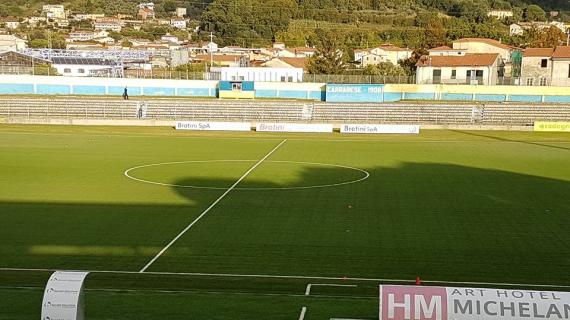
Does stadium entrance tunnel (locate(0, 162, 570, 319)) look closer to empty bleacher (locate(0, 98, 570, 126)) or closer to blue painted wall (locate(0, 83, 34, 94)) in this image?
empty bleacher (locate(0, 98, 570, 126))

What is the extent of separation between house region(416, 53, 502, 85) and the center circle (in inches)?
2289

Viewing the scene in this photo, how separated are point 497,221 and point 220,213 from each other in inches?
360

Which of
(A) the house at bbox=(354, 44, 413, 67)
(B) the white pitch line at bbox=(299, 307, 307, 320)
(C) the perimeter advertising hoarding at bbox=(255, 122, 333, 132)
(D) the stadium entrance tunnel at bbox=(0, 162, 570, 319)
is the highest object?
(A) the house at bbox=(354, 44, 413, 67)

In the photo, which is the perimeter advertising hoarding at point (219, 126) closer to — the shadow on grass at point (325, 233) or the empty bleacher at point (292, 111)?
the empty bleacher at point (292, 111)

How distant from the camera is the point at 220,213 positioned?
73.2 feet

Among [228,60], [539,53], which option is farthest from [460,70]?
[228,60]

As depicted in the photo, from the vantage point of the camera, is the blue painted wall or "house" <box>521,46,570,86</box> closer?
the blue painted wall

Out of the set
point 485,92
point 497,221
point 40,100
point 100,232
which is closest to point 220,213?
point 100,232

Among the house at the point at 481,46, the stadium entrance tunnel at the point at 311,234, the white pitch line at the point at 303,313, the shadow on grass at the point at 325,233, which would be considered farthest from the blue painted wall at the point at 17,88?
the white pitch line at the point at 303,313

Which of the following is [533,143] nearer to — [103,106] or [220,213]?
[220,213]

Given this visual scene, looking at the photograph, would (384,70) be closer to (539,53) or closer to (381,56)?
(381,56)

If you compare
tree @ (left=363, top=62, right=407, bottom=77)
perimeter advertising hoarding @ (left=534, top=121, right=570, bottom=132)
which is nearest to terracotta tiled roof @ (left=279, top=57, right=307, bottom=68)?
tree @ (left=363, top=62, right=407, bottom=77)

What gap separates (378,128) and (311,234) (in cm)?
3329

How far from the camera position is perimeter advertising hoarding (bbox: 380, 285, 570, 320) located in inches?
356
